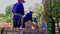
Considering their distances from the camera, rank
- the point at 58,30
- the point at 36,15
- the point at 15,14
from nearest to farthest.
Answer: the point at 15,14
the point at 58,30
the point at 36,15

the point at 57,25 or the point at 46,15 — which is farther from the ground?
the point at 46,15

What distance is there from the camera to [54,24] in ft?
11.8

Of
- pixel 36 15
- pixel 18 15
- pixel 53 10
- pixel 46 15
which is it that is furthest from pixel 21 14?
pixel 36 15

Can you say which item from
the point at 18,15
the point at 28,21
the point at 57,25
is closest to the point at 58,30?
the point at 57,25

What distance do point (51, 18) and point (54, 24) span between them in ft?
0.47

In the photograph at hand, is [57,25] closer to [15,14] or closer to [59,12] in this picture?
[59,12]

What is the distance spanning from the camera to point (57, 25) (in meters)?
3.66

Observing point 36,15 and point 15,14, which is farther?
point 36,15

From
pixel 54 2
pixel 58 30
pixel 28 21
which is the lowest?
pixel 58 30

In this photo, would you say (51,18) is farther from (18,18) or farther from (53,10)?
(18,18)

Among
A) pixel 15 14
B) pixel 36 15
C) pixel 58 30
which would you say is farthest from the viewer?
pixel 36 15

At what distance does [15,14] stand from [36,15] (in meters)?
1.19

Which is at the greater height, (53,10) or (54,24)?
(53,10)

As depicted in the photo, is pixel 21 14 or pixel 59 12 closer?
pixel 21 14
